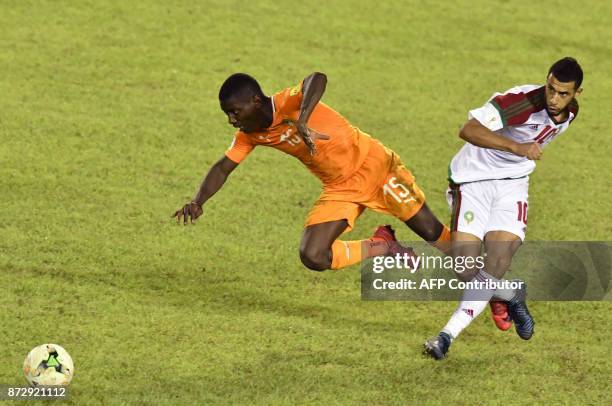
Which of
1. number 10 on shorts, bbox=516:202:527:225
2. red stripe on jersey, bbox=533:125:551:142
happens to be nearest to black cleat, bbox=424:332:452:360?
number 10 on shorts, bbox=516:202:527:225

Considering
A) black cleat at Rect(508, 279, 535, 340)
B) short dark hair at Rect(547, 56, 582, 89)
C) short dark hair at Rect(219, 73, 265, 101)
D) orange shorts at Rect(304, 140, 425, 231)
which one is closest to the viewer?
short dark hair at Rect(547, 56, 582, 89)

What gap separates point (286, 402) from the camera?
829 centimetres

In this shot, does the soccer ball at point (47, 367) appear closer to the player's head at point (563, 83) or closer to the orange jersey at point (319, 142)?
the orange jersey at point (319, 142)

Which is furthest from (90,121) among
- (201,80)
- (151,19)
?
(151,19)

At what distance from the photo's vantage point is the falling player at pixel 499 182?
357 inches

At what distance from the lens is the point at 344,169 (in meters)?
9.68

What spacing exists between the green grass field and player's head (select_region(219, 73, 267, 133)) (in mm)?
1786

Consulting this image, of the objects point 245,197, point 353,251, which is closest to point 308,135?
point 353,251

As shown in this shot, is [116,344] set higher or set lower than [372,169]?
lower

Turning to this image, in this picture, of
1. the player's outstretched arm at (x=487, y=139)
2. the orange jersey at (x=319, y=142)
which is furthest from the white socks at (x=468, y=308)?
the orange jersey at (x=319, y=142)

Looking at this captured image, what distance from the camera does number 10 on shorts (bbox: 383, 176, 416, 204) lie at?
9828mm

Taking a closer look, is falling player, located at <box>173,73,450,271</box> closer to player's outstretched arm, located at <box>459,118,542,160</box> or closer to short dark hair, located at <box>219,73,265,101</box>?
short dark hair, located at <box>219,73,265,101</box>

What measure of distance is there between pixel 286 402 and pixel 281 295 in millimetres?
2400

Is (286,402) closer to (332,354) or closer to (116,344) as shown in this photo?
(332,354)
